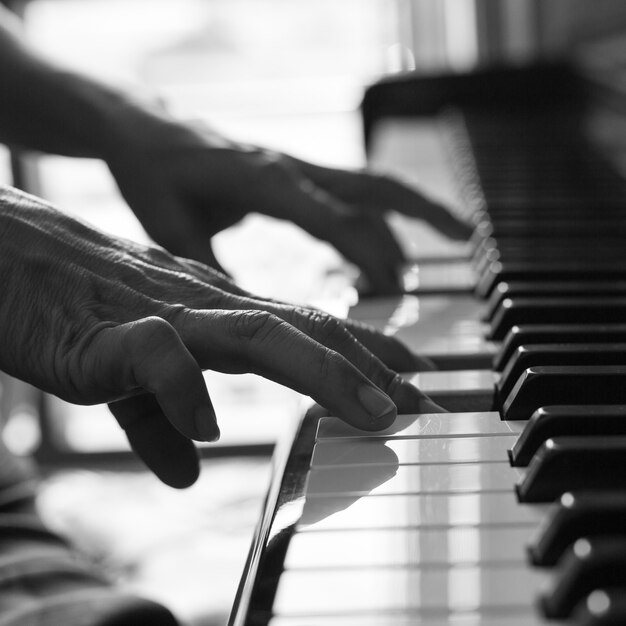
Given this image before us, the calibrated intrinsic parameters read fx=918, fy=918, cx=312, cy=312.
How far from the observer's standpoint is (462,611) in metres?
0.40

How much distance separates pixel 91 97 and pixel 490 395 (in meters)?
0.76

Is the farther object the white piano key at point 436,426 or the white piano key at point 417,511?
the white piano key at point 436,426

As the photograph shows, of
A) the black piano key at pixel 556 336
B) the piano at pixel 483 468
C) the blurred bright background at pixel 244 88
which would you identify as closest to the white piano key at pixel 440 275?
the piano at pixel 483 468

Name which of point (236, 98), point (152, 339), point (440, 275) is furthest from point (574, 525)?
point (236, 98)

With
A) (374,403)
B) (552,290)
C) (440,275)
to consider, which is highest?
(374,403)

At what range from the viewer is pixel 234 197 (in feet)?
3.64

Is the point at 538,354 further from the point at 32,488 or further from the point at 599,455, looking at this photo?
the point at 32,488

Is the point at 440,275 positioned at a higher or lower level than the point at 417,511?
lower

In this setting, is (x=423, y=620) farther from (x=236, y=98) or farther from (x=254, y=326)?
(x=236, y=98)

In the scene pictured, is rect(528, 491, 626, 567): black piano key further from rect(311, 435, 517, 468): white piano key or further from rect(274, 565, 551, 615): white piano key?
rect(311, 435, 517, 468): white piano key

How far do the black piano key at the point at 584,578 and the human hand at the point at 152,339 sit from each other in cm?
22

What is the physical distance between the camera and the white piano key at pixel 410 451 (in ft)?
1.89

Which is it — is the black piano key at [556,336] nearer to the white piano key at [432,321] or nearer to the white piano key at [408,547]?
the white piano key at [432,321]

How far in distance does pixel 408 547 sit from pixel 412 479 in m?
0.08
